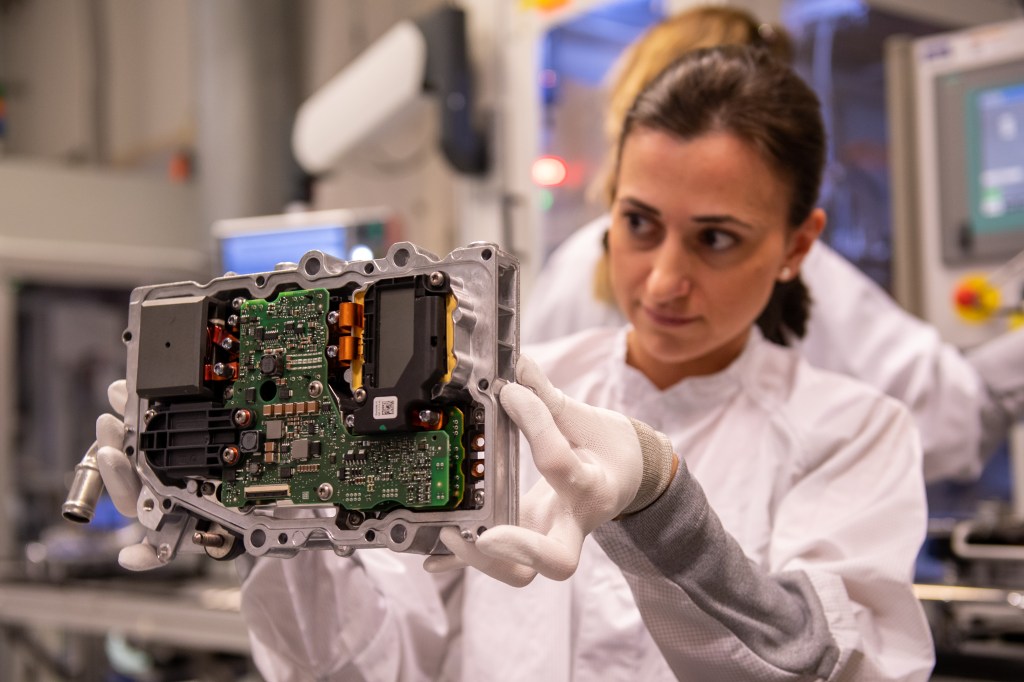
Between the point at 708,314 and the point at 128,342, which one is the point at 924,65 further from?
the point at 128,342

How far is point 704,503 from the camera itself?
1.02 m

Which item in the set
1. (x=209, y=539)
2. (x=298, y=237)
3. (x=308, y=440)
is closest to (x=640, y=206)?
(x=308, y=440)

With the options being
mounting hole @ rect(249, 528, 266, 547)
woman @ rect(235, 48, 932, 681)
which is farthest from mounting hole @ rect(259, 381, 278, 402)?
woman @ rect(235, 48, 932, 681)

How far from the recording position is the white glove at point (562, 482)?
2.90 ft

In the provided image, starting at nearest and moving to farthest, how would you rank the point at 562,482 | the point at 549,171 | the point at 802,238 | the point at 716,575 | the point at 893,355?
1. the point at 562,482
2. the point at 716,575
3. the point at 802,238
4. the point at 893,355
5. the point at 549,171

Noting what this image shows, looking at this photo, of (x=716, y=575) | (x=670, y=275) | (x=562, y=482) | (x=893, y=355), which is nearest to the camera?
(x=562, y=482)

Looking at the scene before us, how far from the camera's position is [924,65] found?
2.40 m

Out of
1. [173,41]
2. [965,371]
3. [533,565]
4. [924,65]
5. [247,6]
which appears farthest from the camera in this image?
[173,41]

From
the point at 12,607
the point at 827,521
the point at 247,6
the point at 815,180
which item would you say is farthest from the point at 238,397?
the point at 247,6

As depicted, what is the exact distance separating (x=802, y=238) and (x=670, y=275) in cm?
25

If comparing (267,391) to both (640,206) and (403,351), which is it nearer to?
(403,351)

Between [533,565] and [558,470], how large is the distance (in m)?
0.08

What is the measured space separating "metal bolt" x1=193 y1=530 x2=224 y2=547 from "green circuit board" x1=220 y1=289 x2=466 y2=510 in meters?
0.04

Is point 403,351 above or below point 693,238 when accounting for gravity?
below
